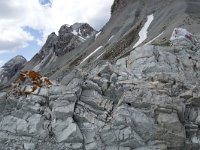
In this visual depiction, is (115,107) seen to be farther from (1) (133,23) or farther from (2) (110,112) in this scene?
(1) (133,23)

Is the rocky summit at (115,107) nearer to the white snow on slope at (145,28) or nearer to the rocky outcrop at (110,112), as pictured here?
the rocky outcrop at (110,112)

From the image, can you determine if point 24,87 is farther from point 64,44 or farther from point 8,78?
point 8,78

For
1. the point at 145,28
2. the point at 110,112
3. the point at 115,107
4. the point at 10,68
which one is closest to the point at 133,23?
the point at 145,28

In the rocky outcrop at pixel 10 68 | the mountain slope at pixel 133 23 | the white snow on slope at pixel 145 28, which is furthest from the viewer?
the rocky outcrop at pixel 10 68

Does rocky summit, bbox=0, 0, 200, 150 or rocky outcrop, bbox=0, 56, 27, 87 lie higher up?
rocky outcrop, bbox=0, 56, 27, 87

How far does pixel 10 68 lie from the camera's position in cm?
17188

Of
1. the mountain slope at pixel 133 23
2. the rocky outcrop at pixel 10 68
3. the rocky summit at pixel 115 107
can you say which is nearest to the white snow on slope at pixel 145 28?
the mountain slope at pixel 133 23

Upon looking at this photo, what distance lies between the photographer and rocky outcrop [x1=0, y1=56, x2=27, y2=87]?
168625 millimetres

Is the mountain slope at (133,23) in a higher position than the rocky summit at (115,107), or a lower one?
higher

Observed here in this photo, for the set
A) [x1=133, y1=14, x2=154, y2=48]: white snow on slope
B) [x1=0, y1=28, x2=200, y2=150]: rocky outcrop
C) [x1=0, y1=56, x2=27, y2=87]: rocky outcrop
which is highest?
[x1=0, y1=56, x2=27, y2=87]: rocky outcrop

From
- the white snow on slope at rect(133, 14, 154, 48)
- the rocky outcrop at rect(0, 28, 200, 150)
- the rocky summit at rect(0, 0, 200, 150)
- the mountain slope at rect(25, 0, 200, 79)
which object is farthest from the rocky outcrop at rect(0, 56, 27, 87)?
the rocky outcrop at rect(0, 28, 200, 150)

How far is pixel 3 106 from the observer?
1081 inches

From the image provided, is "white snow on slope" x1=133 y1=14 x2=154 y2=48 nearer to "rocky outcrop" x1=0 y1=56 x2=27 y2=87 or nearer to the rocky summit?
the rocky summit

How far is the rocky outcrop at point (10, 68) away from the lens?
169 m
